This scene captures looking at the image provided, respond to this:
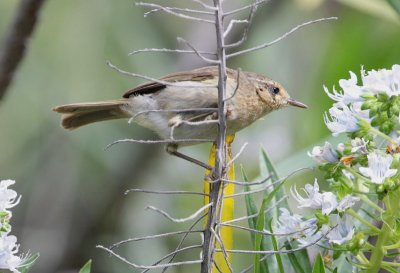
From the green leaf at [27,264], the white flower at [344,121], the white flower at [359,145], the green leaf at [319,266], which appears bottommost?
the green leaf at [319,266]

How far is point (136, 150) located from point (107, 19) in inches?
34.5

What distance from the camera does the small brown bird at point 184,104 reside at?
12.0 feet

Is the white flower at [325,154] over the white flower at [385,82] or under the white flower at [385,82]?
under

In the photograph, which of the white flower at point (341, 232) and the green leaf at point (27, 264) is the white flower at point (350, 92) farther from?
the green leaf at point (27, 264)

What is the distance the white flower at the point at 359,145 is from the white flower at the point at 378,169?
7 cm

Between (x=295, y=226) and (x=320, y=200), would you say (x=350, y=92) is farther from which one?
(x=295, y=226)

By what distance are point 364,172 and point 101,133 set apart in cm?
374

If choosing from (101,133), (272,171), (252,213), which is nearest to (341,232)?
(252,213)

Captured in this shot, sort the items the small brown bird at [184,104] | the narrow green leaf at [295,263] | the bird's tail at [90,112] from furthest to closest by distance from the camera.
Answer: the bird's tail at [90,112] → the small brown bird at [184,104] → the narrow green leaf at [295,263]

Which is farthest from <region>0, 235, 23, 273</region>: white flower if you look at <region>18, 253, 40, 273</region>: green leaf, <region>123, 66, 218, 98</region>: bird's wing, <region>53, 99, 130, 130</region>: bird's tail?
<region>53, 99, 130, 130</region>: bird's tail

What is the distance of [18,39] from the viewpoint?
3240 mm

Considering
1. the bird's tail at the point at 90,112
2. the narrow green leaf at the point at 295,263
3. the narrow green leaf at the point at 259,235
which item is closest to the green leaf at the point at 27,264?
the narrow green leaf at the point at 259,235

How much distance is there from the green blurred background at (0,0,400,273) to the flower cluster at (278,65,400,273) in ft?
9.79

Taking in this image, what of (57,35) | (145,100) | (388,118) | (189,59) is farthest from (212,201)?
(57,35)
